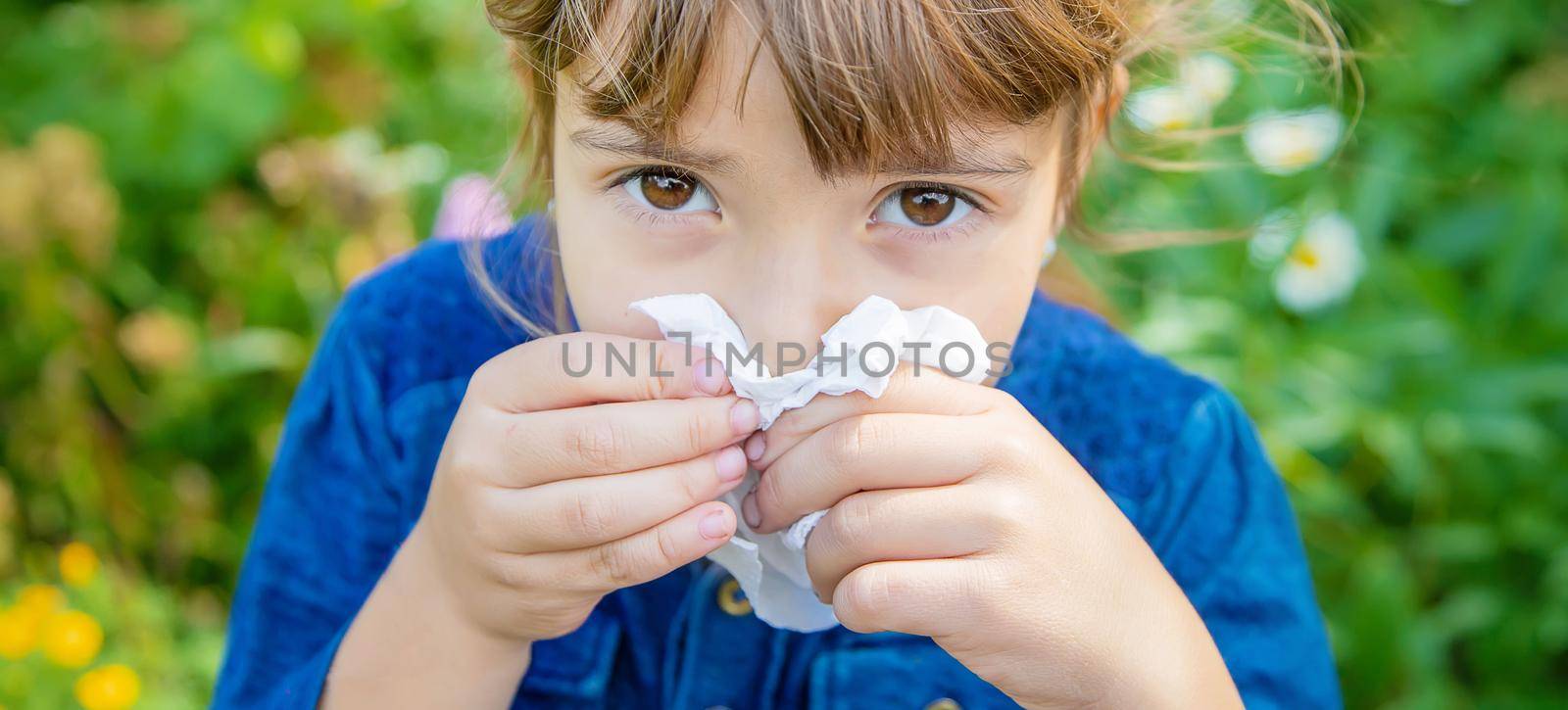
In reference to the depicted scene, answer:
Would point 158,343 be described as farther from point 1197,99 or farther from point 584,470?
point 1197,99

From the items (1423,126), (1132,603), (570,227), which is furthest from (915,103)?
(1423,126)

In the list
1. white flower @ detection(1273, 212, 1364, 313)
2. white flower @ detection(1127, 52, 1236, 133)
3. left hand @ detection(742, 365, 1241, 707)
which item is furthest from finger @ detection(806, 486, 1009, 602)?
white flower @ detection(1273, 212, 1364, 313)

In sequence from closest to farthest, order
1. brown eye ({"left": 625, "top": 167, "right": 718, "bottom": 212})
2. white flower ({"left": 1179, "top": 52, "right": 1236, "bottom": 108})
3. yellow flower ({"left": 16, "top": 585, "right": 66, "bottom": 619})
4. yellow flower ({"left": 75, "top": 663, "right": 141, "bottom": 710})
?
brown eye ({"left": 625, "top": 167, "right": 718, "bottom": 212})
yellow flower ({"left": 75, "top": 663, "right": 141, "bottom": 710})
yellow flower ({"left": 16, "top": 585, "right": 66, "bottom": 619})
white flower ({"left": 1179, "top": 52, "right": 1236, "bottom": 108})

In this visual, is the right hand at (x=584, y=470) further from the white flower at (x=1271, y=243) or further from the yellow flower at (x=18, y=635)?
the white flower at (x=1271, y=243)

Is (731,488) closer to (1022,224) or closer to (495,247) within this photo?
(1022,224)

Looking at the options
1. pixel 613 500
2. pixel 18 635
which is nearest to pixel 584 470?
pixel 613 500

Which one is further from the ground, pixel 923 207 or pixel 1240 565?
pixel 923 207

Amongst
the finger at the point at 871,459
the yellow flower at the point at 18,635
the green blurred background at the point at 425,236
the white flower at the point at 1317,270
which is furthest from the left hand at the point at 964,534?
the yellow flower at the point at 18,635

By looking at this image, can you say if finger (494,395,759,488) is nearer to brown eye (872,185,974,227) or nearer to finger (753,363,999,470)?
finger (753,363,999,470)
